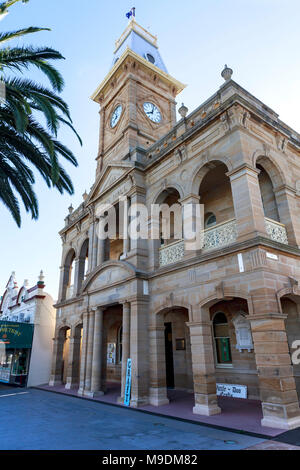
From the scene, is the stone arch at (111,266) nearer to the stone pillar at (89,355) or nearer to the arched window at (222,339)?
the stone pillar at (89,355)

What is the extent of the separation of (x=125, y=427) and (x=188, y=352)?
665 cm

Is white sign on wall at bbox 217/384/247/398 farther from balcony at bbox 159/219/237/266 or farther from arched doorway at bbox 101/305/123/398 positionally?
arched doorway at bbox 101/305/123/398

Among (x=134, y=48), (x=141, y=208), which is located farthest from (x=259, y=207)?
(x=134, y=48)

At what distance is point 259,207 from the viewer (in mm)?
9680

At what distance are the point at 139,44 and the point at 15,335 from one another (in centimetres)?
2338

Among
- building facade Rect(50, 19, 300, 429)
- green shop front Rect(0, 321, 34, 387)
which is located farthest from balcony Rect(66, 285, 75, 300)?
green shop front Rect(0, 321, 34, 387)

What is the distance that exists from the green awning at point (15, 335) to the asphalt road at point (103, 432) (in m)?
8.18

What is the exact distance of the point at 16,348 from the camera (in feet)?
65.9

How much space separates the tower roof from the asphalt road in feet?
74.9

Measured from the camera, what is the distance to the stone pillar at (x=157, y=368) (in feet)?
36.6

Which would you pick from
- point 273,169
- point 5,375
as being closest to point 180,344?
point 273,169

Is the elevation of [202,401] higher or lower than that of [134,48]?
lower

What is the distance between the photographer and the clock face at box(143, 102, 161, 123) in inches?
795
